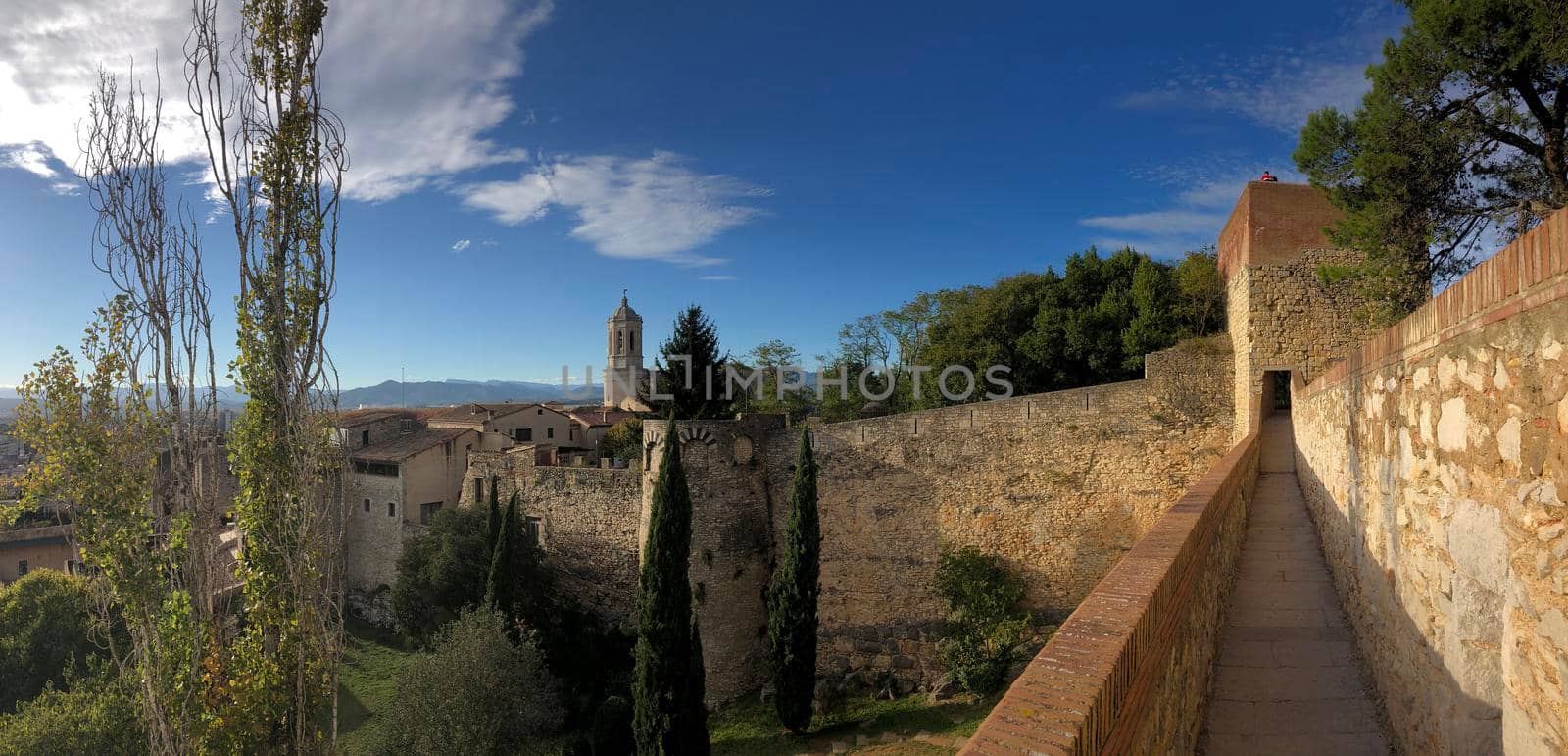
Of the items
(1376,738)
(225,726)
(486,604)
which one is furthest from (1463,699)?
(486,604)

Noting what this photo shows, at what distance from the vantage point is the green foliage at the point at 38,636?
17.2 m

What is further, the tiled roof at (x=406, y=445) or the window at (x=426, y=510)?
the tiled roof at (x=406, y=445)

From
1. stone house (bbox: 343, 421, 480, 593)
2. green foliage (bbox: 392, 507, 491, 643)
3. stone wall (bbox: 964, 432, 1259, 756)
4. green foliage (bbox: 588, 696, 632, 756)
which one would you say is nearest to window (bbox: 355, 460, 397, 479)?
stone house (bbox: 343, 421, 480, 593)

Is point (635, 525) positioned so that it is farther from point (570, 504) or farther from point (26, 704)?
point (26, 704)

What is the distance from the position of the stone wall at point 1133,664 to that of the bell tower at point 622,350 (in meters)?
53.3

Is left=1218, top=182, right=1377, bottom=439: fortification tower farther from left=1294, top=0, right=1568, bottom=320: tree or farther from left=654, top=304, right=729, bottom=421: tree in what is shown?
left=654, top=304, right=729, bottom=421: tree

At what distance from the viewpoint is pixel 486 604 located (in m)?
17.5

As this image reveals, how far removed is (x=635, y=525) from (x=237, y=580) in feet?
47.2

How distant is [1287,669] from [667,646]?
11.1 meters

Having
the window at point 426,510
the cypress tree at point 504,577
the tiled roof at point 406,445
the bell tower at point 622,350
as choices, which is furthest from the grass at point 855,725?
the bell tower at point 622,350

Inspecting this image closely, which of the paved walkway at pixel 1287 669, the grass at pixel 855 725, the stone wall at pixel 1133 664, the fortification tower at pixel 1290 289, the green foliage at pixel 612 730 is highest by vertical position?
the fortification tower at pixel 1290 289

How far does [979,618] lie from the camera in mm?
15109

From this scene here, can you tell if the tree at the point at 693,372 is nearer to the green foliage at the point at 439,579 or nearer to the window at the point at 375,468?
the green foliage at the point at 439,579

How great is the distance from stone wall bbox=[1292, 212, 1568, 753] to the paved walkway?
0.30 meters
